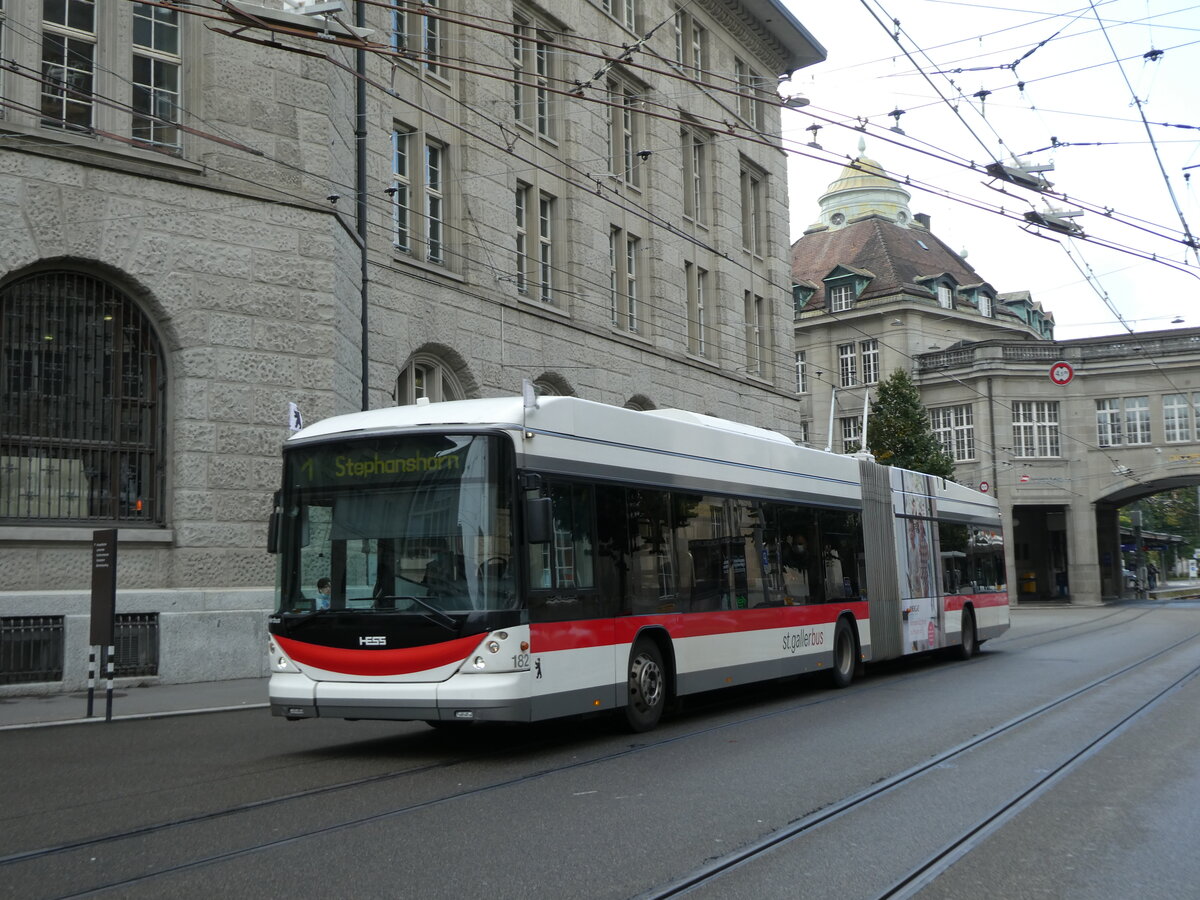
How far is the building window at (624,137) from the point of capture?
30969 mm

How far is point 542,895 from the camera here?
5.87 meters

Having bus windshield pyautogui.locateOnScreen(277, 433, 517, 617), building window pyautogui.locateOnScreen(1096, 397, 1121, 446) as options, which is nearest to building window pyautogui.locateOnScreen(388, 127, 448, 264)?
bus windshield pyautogui.locateOnScreen(277, 433, 517, 617)

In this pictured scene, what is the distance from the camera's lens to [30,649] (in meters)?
16.6

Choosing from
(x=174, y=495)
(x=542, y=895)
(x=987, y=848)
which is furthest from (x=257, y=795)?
(x=174, y=495)

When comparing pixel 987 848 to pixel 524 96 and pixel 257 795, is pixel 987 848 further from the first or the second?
pixel 524 96

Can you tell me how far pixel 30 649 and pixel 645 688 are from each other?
8767 mm

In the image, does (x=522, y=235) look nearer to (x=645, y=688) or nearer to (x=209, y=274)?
(x=209, y=274)

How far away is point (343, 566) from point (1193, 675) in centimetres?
1340

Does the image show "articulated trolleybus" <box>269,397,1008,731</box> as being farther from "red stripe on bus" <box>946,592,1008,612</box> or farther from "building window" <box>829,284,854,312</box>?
"building window" <box>829,284,854,312</box>

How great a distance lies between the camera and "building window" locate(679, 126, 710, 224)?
114 ft

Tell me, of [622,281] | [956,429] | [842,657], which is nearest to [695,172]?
[622,281]

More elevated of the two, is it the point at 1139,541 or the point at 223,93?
the point at 223,93

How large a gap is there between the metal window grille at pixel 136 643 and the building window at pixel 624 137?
1686 cm

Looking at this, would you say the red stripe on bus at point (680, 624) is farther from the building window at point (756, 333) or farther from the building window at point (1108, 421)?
the building window at point (1108, 421)
